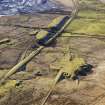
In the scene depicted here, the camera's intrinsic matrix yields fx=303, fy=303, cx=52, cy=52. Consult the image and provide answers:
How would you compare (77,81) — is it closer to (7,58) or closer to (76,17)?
(7,58)

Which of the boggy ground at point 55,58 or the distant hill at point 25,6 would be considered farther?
the distant hill at point 25,6

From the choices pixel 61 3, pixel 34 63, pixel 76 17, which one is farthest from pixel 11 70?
pixel 61 3

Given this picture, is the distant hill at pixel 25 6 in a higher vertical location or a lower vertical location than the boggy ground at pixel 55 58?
higher

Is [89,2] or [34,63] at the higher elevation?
[89,2]

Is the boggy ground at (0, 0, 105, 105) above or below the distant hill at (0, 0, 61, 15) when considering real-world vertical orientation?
below

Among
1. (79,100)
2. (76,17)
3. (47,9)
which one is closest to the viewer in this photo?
(79,100)

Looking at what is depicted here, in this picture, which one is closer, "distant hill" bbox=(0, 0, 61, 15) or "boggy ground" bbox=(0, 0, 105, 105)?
"boggy ground" bbox=(0, 0, 105, 105)

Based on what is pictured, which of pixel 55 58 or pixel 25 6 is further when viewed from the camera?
pixel 25 6

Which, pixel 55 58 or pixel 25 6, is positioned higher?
pixel 25 6
